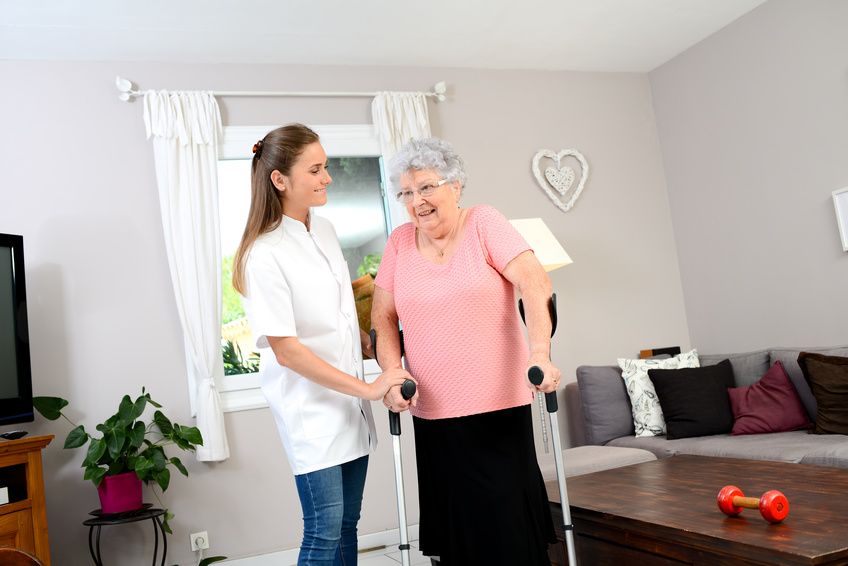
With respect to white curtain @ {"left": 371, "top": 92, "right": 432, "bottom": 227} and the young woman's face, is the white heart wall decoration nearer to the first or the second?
white curtain @ {"left": 371, "top": 92, "right": 432, "bottom": 227}

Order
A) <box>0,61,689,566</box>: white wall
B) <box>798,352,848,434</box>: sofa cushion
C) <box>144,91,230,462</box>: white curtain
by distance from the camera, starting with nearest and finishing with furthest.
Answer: <box>798,352,848,434</box>: sofa cushion < <box>0,61,689,566</box>: white wall < <box>144,91,230,462</box>: white curtain

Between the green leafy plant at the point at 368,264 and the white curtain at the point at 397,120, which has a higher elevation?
the white curtain at the point at 397,120

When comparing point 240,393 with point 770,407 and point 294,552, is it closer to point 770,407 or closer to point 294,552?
point 294,552

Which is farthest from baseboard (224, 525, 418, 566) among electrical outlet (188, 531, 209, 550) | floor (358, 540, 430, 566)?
electrical outlet (188, 531, 209, 550)

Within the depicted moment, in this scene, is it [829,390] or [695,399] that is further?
[695,399]

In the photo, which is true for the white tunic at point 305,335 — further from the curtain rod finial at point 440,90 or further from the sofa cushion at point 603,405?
the curtain rod finial at point 440,90

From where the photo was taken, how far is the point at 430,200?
193 centimetres

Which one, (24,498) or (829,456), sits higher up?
(24,498)

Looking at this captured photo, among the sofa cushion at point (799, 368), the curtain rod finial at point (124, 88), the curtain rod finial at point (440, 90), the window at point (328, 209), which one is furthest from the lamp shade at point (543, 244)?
the curtain rod finial at point (124, 88)

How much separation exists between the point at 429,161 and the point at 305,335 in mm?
584

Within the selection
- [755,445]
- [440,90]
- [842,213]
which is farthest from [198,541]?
[842,213]

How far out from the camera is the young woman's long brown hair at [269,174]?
1.85 meters

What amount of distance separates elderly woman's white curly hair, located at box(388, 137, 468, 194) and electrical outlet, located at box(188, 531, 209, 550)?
256 cm

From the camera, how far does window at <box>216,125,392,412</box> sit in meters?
4.04
